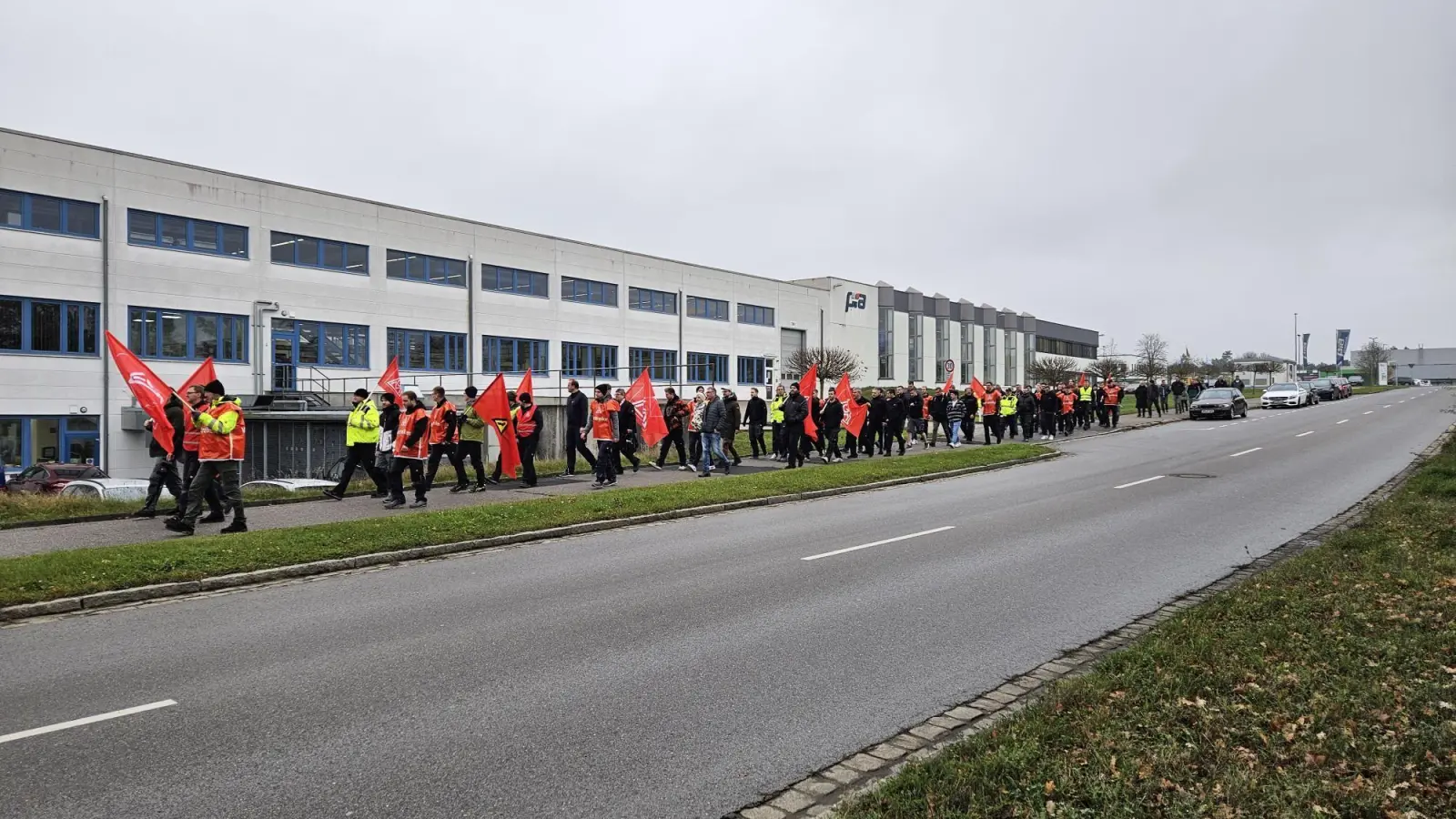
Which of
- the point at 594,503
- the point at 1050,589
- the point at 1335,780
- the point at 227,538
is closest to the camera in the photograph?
the point at 1335,780

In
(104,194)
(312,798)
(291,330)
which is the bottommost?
(312,798)

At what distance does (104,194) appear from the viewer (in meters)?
29.8

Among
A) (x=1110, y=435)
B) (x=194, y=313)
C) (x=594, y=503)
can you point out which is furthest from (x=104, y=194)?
(x=1110, y=435)

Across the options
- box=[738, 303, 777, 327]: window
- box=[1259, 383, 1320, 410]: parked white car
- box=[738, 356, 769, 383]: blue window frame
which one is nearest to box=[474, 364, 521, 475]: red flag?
box=[738, 356, 769, 383]: blue window frame

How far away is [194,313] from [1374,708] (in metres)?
35.2

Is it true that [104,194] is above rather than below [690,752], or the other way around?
above

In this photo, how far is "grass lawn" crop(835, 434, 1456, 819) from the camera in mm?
3791

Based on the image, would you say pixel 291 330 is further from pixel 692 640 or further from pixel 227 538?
pixel 692 640

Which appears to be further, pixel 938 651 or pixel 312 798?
pixel 938 651

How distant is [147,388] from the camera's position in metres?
12.6

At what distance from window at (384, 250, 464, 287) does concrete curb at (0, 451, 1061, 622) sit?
1074 inches

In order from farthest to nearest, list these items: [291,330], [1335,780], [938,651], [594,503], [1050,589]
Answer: [291,330] → [594,503] → [1050,589] → [938,651] → [1335,780]

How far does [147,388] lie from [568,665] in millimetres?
9727

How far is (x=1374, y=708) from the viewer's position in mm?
4707
